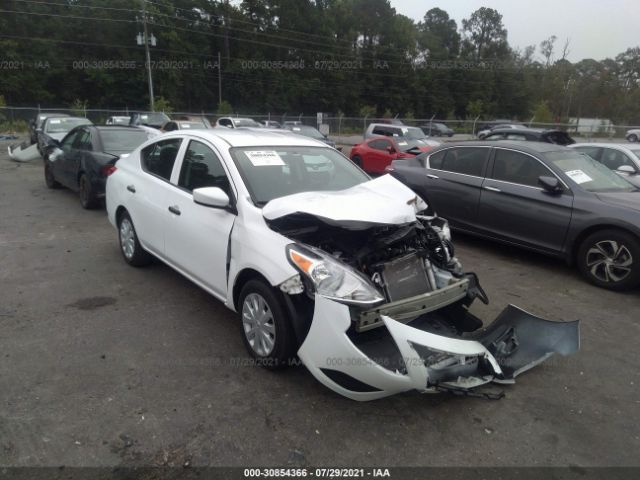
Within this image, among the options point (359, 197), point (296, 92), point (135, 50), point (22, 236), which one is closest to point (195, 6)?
point (135, 50)

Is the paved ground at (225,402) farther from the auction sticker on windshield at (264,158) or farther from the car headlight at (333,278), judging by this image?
the auction sticker on windshield at (264,158)

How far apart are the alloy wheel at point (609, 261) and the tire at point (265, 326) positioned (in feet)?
13.1

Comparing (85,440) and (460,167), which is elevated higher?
(460,167)

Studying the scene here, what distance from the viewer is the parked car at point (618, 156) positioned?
8156 mm

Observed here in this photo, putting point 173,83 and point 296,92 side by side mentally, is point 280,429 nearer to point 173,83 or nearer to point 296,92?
point 173,83

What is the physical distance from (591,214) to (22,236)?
7.68m

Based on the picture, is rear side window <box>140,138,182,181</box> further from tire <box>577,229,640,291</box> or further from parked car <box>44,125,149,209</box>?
tire <box>577,229,640,291</box>

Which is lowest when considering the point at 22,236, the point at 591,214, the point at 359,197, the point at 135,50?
the point at 22,236

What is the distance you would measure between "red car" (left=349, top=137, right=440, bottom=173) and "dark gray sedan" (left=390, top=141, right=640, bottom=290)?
6.29 meters

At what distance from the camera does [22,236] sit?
6.78 m

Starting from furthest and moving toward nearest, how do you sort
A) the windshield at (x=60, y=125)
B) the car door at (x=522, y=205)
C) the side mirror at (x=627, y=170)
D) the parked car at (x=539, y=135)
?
A: 1. the windshield at (x=60, y=125)
2. the parked car at (x=539, y=135)
3. the side mirror at (x=627, y=170)
4. the car door at (x=522, y=205)

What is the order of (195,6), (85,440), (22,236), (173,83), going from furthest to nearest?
(195,6) → (173,83) → (22,236) → (85,440)

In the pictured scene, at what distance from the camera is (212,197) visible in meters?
3.53

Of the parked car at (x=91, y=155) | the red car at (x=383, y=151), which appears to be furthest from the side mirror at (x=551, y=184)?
the red car at (x=383, y=151)
